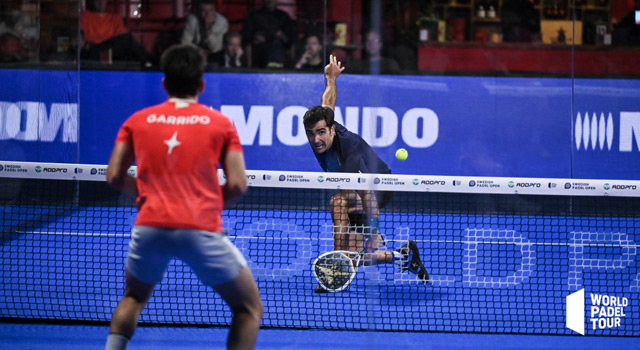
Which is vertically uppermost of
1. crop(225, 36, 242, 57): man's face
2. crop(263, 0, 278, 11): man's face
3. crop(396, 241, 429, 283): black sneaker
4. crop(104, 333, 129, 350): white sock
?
crop(263, 0, 278, 11): man's face

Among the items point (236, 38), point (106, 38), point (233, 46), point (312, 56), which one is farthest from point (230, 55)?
point (106, 38)

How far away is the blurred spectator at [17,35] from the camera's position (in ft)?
35.1

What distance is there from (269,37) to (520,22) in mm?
3268

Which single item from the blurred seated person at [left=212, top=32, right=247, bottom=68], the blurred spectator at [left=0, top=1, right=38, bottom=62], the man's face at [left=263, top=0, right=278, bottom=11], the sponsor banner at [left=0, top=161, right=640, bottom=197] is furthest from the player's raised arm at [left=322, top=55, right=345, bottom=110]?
the blurred spectator at [left=0, top=1, right=38, bottom=62]

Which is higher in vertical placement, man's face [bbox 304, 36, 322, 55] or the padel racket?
man's face [bbox 304, 36, 322, 55]

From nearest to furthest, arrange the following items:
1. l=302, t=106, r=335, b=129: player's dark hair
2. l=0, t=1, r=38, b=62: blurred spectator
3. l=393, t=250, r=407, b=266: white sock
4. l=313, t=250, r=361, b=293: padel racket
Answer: l=313, t=250, r=361, b=293: padel racket, l=302, t=106, r=335, b=129: player's dark hair, l=393, t=250, r=407, b=266: white sock, l=0, t=1, r=38, b=62: blurred spectator

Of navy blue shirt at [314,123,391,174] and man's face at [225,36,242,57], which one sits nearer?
navy blue shirt at [314,123,391,174]

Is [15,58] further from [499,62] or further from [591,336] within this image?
[591,336]

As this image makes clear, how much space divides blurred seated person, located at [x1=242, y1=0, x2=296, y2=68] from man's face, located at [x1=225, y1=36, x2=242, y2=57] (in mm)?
90

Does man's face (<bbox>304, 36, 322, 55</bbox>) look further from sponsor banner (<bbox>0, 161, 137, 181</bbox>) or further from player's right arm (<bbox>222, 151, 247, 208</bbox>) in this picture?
player's right arm (<bbox>222, 151, 247, 208</bbox>)

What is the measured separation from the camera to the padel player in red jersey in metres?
3.42

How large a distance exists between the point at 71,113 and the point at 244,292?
8278 mm

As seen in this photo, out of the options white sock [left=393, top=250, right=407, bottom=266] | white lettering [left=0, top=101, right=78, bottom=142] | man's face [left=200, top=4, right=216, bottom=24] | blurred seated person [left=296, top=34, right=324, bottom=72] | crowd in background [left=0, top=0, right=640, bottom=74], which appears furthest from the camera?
man's face [left=200, top=4, right=216, bottom=24]

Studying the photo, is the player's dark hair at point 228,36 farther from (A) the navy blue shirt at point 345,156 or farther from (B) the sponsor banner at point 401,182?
(B) the sponsor banner at point 401,182
